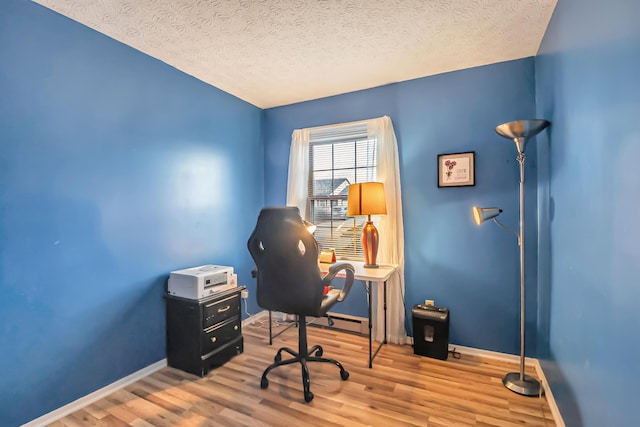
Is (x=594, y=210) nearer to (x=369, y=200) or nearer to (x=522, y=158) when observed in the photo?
(x=522, y=158)

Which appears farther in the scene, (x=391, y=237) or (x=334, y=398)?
(x=391, y=237)

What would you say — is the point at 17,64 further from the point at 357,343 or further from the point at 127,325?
the point at 357,343

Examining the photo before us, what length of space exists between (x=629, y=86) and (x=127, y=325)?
3215mm

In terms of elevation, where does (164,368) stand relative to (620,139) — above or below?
below

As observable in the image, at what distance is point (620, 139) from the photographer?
1.06 meters

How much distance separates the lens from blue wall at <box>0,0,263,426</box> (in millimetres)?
1709

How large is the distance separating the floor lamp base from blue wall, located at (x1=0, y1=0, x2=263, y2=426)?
9.34 ft

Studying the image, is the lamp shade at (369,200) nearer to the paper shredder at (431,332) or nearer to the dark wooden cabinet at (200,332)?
the paper shredder at (431,332)

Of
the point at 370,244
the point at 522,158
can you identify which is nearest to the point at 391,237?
the point at 370,244

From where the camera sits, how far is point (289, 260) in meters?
2.02

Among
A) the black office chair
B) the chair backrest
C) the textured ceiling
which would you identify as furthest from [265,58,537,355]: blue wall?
the chair backrest

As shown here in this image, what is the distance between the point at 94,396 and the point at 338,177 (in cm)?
289

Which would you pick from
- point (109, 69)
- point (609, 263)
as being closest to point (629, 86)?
point (609, 263)

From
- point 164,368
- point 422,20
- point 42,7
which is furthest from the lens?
point 164,368
